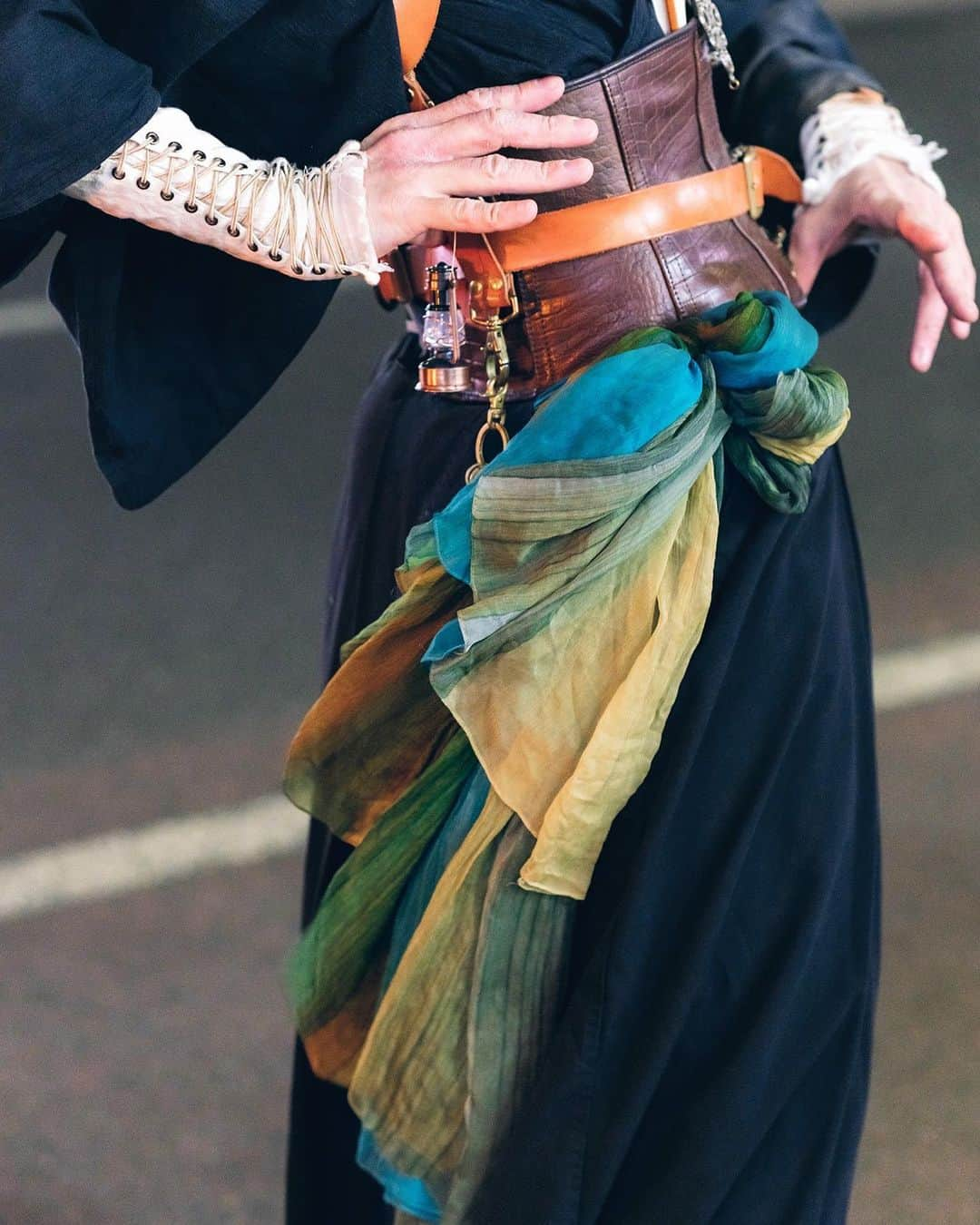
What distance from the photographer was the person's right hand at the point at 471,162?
887 mm

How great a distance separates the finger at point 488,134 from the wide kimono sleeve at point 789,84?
1.06 ft

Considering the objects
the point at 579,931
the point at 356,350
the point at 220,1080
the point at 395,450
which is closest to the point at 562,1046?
the point at 579,931

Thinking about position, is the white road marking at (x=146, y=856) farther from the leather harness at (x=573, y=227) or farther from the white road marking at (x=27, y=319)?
the white road marking at (x=27, y=319)

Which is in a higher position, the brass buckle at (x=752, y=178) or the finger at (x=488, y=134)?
the finger at (x=488, y=134)

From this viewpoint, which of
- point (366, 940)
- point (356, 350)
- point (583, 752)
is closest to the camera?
point (583, 752)

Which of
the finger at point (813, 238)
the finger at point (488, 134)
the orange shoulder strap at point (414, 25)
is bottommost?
the finger at point (813, 238)

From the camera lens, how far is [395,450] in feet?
3.54

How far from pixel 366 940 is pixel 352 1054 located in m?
0.11

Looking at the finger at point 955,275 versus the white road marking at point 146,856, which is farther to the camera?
the white road marking at point 146,856

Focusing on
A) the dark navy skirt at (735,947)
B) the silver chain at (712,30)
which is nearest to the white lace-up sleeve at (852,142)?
the silver chain at (712,30)

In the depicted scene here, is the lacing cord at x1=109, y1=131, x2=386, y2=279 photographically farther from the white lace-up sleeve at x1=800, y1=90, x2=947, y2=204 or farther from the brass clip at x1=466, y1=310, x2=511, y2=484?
the white lace-up sleeve at x1=800, y1=90, x2=947, y2=204

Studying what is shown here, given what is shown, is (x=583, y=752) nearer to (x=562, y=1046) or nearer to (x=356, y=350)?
(x=562, y=1046)

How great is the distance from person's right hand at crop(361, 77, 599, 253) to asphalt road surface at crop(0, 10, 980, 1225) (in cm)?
23

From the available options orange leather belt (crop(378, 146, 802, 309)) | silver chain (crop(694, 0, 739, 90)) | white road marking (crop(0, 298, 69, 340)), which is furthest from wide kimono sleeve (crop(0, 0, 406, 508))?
white road marking (crop(0, 298, 69, 340))
